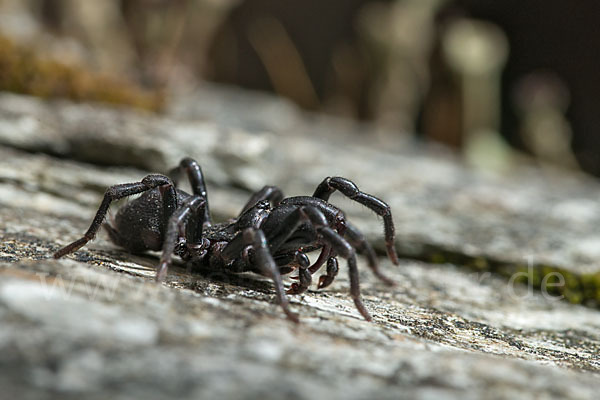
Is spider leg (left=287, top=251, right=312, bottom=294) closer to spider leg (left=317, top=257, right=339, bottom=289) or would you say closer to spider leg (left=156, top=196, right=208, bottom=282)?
spider leg (left=317, top=257, right=339, bottom=289)

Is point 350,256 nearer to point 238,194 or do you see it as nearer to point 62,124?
point 238,194

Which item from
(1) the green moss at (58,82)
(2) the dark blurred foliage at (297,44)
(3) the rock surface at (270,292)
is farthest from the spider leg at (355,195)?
(2) the dark blurred foliage at (297,44)

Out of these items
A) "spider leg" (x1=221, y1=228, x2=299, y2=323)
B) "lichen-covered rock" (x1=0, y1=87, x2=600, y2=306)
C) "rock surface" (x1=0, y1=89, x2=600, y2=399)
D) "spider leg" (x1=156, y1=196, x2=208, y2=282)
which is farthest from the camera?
"lichen-covered rock" (x1=0, y1=87, x2=600, y2=306)

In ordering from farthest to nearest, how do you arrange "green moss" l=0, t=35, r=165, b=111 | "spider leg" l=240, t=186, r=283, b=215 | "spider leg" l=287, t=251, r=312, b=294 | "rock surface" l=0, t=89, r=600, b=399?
"green moss" l=0, t=35, r=165, b=111 < "spider leg" l=240, t=186, r=283, b=215 < "spider leg" l=287, t=251, r=312, b=294 < "rock surface" l=0, t=89, r=600, b=399

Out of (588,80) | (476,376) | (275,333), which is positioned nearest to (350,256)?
(275,333)

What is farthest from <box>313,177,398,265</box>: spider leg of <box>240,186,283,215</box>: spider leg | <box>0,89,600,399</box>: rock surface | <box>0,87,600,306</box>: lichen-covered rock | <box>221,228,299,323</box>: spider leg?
<box>0,87,600,306</box>: lichen-covered rock

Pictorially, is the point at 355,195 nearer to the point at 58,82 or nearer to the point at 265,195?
the point at 265,195

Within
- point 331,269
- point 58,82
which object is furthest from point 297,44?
point 331,269
